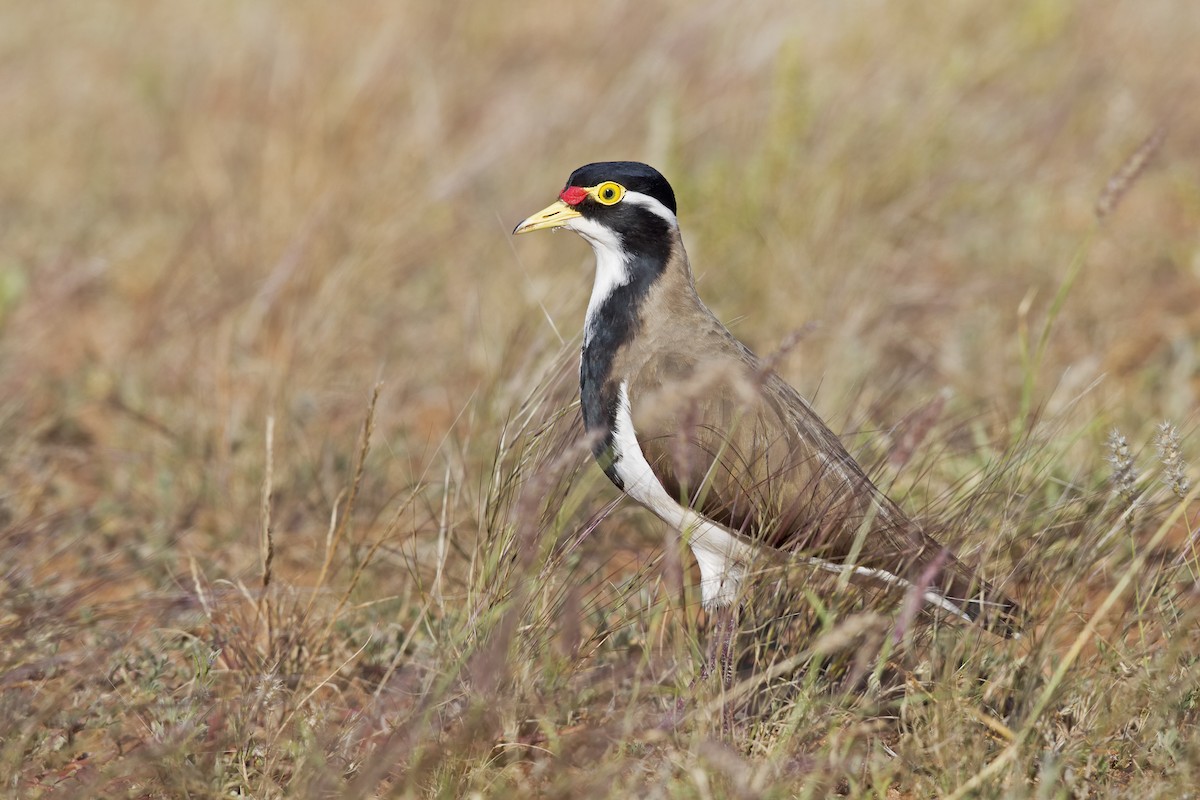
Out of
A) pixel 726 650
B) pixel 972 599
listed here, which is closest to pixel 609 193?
pixel 726 650

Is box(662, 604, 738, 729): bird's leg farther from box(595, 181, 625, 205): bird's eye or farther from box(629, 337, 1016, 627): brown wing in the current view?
box(595, 181, 625, 205): bird's eye

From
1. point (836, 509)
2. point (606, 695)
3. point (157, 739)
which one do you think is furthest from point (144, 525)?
point (836, 509)

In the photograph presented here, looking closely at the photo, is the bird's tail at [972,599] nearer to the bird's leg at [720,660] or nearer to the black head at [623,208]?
the bird's leg at [720,660]

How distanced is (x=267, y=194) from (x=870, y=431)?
3.63 m

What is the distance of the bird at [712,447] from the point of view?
3.24 m

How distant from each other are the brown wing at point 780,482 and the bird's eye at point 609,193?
511 millimetres

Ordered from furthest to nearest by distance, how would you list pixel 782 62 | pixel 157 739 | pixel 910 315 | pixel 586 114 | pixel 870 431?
pixel 586 114 < pixel 910 315 < pixel 782 62 < pixel 870 431 < pixel 157 739

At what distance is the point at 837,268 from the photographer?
567 centimetres

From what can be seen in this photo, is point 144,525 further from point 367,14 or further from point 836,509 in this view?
point 367,14

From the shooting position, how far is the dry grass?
3059 millimetres

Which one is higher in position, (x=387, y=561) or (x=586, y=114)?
(x=586, y=114)

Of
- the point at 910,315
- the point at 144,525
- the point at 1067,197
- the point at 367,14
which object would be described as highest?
the point at 367,14

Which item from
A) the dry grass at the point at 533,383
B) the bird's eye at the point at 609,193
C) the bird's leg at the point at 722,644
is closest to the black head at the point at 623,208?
the bird's eye at the point at 609,193

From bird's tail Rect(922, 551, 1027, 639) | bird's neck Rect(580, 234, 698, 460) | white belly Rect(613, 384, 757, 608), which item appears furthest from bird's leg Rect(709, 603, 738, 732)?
bird's neck Rect(580, 234, 698, 460)
